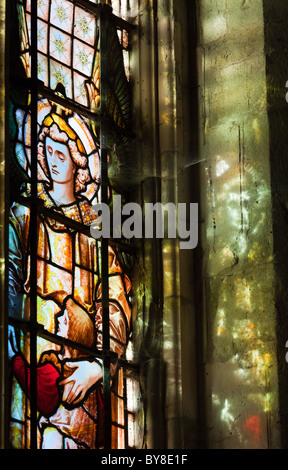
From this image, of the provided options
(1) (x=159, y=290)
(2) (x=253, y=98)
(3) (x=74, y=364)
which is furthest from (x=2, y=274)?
(2) (x=253, y=98)

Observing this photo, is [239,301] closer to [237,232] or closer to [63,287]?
[237,232]

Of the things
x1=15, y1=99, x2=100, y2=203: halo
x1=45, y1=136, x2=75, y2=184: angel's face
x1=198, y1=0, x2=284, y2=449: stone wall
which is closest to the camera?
x1=15, y1=99, x2=100, y2=203: halo

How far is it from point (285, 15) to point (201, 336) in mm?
1646

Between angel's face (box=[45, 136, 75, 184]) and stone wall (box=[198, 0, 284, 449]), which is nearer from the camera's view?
stone wall (box=[198, 0, 284, 449])

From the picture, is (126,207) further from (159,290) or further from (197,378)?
(197,378)

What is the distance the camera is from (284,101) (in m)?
6.96

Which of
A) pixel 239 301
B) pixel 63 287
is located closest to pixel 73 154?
pixel 63 287

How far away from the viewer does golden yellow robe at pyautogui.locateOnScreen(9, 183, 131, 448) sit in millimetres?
6230

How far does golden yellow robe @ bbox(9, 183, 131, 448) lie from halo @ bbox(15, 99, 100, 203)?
0.37ft

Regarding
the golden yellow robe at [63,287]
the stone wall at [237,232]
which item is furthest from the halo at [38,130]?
the stone wall at [237,232]

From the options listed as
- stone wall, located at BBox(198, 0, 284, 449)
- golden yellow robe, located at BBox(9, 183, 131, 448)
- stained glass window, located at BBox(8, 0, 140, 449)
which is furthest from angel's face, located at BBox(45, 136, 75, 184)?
stone wall, located at BBox(198, 0, 284, 449)

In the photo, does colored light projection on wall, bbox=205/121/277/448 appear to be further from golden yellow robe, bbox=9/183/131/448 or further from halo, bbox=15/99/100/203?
halo, bbox=15/99/100/203

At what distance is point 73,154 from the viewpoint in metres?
6.93

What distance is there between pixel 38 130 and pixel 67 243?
547 mm
